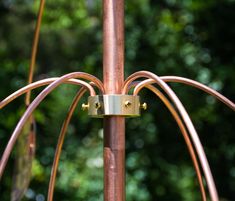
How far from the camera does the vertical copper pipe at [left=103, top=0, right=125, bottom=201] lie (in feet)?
2.12

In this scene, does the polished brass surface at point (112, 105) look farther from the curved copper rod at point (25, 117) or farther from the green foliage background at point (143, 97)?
the green foliage background at point (143, 97)

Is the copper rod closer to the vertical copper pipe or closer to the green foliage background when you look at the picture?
the vertical copper pipe

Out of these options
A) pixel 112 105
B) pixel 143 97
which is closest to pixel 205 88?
pixel 112 105

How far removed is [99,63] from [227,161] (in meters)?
0.86

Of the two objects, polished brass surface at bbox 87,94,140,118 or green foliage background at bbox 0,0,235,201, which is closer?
polished brass surface at bbox 87,94,140,118

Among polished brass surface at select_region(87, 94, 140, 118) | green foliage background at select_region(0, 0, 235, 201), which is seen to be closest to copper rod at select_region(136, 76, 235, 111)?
polished brass surface at select_region(87, 94, 140, 118)

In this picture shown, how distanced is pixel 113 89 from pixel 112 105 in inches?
1.2

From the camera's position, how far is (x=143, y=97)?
302 centimetres

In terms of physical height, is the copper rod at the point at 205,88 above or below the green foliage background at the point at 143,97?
below

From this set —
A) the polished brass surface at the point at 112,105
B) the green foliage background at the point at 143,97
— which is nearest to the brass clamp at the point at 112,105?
the polished brass surface at the point at 112,105

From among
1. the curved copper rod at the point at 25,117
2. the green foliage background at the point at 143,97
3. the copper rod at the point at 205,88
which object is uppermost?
the green foliage background at the point at 143,97

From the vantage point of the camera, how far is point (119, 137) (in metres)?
0.65

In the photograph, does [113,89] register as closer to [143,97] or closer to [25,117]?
[25,117]

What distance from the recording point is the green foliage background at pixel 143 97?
9.79 feet
